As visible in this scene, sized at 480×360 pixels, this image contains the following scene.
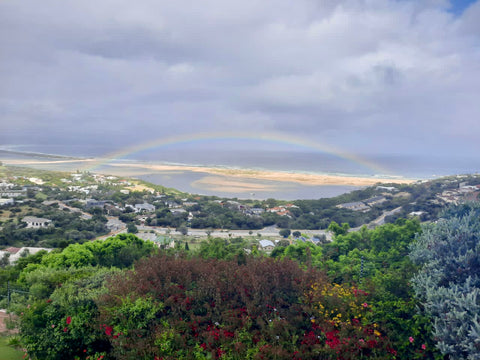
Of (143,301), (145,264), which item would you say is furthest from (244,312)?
(145,264)

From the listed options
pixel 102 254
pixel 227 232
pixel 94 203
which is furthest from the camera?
pixel 94 203

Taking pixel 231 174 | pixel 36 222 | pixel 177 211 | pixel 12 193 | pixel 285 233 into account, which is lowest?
pixel 36 222

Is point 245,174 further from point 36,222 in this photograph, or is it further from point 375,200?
point 36,222

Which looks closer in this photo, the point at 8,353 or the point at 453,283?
the point at 453,283

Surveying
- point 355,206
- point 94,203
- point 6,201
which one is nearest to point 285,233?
point 355,206

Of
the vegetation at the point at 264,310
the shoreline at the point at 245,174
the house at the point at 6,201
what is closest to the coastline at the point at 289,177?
the shoreline at the point at 245,174

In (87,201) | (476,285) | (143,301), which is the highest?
(476,285)

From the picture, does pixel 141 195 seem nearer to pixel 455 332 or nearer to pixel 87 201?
pixel 87 201

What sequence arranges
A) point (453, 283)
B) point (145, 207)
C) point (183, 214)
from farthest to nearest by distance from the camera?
point (145, 207), point (183, 214), point (453, 283)
